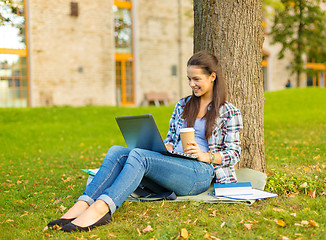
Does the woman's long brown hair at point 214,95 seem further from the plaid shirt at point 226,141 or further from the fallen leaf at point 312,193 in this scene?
the fallen leaf at point 312,193

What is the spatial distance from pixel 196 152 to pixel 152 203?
0.63 m

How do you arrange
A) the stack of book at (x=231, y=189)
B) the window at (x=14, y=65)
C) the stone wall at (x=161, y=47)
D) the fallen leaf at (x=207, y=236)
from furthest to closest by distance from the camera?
the stone wall at (x=161, y=47), the window at (x=14, y=65), the stack of book at (x=231, y=189), the fallen leaf at (x=207, y=236)

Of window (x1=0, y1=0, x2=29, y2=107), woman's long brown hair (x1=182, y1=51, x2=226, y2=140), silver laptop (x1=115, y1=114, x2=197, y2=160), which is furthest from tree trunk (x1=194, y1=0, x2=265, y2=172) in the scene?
window (x1=0, y1=0, x2=29, y2=107)

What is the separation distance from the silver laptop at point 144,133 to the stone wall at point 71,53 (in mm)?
14691

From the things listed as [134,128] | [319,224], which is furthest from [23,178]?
[319,224]

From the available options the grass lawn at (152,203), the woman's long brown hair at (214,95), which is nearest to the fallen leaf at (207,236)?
the grass lawn at (152,203)

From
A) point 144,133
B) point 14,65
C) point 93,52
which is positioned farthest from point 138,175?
point 93,52

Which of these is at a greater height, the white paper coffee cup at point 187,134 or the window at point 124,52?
the window at point 124,52

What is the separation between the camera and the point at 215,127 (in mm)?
3469

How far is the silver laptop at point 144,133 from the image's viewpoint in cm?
309

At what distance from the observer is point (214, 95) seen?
3.54m

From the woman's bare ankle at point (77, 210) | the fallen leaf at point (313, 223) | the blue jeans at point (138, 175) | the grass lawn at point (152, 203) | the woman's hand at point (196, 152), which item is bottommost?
the grass lawn at point (152, 203)

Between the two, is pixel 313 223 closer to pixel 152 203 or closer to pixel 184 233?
pixel 184 233

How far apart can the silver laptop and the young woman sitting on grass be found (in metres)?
0.07
